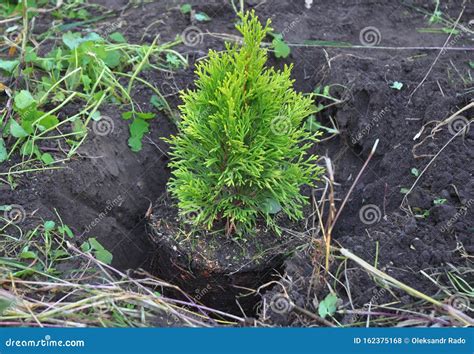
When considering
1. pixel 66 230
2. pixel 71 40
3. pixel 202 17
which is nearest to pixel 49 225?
pixel 66 230

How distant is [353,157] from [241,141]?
135 centimetres

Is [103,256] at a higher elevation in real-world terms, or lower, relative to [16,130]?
lower

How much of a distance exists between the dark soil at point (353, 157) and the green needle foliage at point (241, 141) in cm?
35

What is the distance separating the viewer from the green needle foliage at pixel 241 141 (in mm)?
3721

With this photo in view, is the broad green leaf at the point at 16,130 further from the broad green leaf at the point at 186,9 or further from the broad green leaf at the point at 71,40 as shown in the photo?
the broad green leaf at the point at 186,9

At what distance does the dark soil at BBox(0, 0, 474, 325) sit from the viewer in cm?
391

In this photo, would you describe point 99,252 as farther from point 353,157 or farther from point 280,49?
point 280,49

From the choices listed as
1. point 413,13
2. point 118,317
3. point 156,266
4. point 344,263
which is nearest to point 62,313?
point 118,317

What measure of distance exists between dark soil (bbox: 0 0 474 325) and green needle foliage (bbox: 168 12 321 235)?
13.8 inches

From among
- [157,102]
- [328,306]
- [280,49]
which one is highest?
[280,49]

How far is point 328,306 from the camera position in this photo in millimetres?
3629

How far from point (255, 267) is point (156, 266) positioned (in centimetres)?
64

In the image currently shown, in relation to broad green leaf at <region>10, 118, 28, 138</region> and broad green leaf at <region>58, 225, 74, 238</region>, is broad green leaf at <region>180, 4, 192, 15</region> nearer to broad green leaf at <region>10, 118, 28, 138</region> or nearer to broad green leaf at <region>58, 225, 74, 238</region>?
broad green leaf at <region>10, 118, 28, 138</region>

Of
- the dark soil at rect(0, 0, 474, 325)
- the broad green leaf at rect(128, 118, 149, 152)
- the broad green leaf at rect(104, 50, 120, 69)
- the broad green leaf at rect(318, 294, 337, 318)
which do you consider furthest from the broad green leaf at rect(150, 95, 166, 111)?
the broad green leaf at rect(318, 294, 337, 318)
